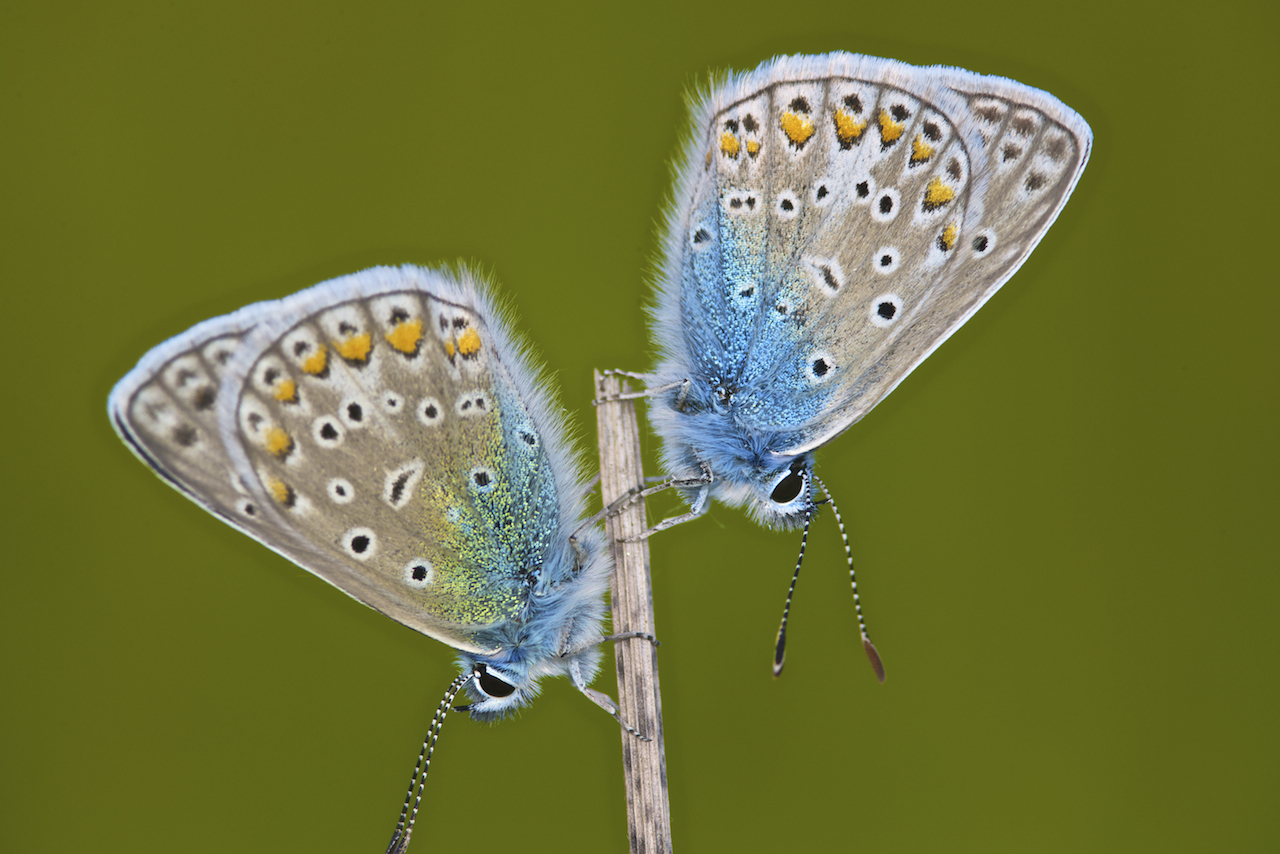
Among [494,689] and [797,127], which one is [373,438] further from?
[797,127]

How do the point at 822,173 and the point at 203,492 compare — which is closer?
the point at 203,492

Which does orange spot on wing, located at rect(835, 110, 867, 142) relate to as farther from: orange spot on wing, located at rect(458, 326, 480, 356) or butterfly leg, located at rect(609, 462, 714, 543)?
orange spot on wing, located at rect(458, 326, 480, 356)

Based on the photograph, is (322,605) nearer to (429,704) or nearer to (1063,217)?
(429,704)

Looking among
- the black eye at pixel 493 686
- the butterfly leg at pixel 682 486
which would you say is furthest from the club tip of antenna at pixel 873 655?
the black eye at pixel 493 686

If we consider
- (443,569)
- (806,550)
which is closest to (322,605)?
(443,569)

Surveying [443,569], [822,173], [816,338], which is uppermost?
[822,173]

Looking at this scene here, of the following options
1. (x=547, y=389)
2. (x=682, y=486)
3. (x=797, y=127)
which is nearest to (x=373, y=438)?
(x=547, y=389)
